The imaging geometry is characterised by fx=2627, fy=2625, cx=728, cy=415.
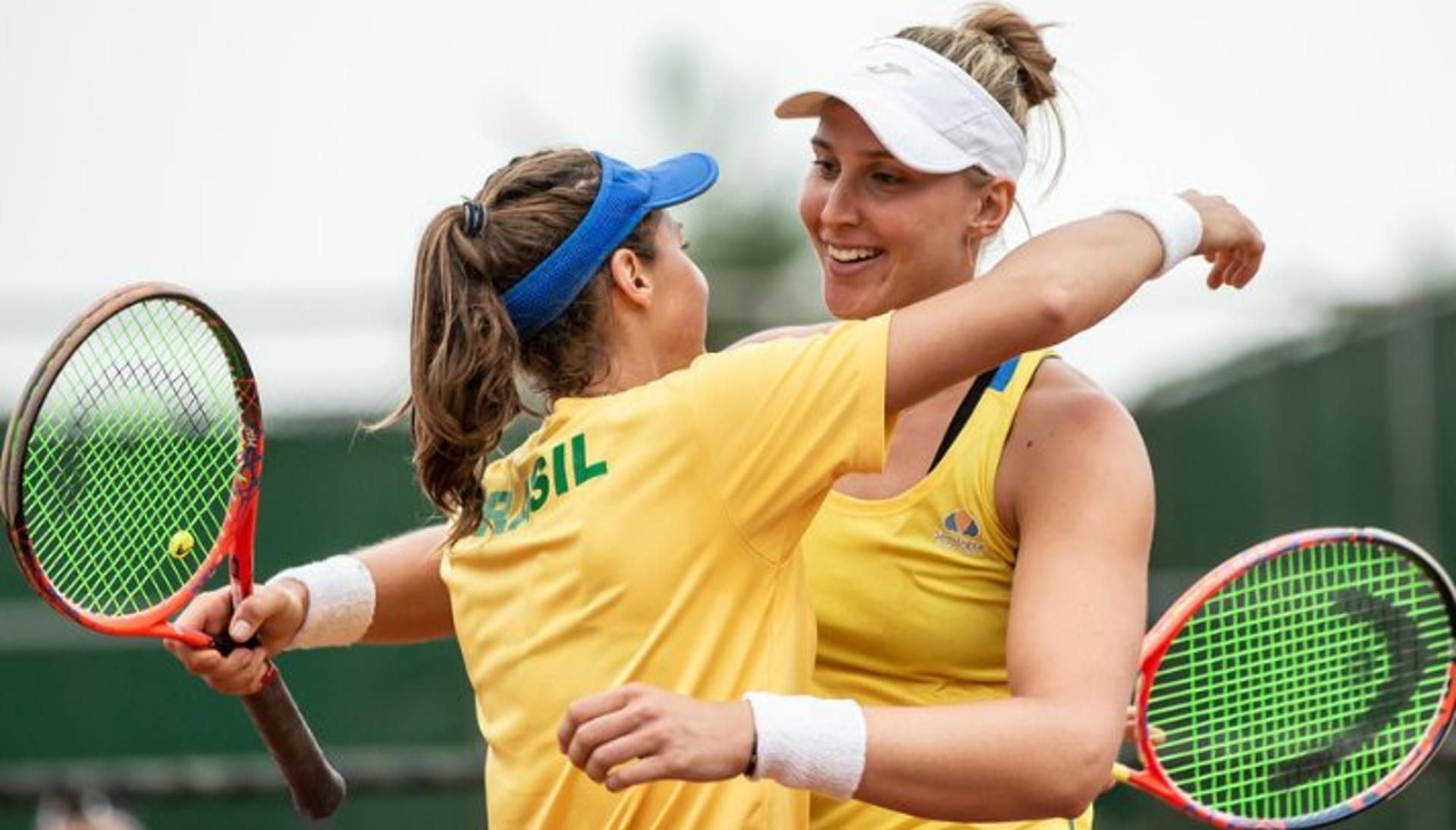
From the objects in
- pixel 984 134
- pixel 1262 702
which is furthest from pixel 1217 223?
pixel 1262 702

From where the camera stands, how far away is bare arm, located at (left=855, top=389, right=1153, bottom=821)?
316cm

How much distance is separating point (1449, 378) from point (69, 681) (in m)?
5.65

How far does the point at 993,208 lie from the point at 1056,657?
2.71 ft

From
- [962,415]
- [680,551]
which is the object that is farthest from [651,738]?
[962,415]

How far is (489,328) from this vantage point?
3514mm

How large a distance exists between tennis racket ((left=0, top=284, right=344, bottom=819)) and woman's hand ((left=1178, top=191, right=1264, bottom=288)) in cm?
140

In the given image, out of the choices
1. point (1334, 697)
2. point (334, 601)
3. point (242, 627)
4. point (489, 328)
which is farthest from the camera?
point (1334, 697)

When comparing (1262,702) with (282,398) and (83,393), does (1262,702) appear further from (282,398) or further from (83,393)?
(282,398)

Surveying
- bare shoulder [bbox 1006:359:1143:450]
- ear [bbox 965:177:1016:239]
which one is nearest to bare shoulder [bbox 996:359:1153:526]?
bare shoulder [bbox 1006:359:1143:450]

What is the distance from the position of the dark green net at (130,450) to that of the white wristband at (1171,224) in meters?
1.36

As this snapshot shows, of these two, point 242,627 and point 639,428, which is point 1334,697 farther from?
point 242,627

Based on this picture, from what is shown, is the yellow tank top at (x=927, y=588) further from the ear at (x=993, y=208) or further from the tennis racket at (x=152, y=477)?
the tennis racket at (x=152, y=477)

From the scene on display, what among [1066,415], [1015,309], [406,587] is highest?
[1015,309]

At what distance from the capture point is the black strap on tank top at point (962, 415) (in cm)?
361
